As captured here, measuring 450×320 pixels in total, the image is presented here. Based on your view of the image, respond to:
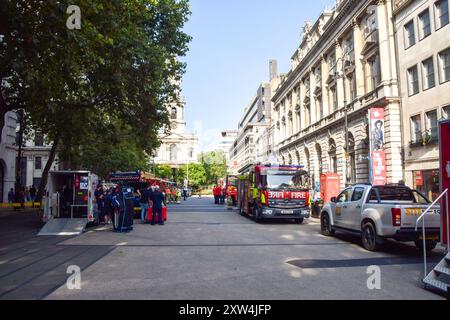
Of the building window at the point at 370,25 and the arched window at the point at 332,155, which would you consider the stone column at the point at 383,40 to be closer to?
the building window at the point at 370,25

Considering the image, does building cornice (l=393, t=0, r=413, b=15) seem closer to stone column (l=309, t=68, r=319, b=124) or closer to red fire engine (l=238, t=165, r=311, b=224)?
red fire engine (l=238, t=165, r=311, b=224)

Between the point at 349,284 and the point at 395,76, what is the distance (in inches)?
924

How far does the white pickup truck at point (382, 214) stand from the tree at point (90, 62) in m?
9.62

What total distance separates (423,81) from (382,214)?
55.9 ft

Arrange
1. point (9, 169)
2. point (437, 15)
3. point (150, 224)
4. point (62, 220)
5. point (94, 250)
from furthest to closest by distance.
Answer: point (9, 169) < point (437, 15) < point (150, 224) < point (62, 220) < point (94, 250)

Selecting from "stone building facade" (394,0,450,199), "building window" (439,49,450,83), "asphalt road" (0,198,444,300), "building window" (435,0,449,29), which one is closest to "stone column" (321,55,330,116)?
"stone building facade" (394,0,450,199)

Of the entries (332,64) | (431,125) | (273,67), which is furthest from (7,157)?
(273,67)

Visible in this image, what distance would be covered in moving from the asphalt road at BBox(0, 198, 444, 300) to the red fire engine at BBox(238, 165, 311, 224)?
15.2 feet

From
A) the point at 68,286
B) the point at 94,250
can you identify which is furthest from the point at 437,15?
the point at 68,286

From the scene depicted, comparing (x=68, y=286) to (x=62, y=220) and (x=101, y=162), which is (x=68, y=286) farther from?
(x=101, y=162)

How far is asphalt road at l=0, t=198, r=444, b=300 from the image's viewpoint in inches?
241

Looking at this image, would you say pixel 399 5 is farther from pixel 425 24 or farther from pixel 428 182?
pixel 428 182

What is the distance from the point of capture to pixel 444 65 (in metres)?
21.9

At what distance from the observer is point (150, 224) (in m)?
17.9
